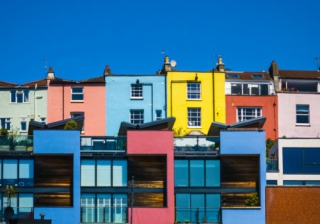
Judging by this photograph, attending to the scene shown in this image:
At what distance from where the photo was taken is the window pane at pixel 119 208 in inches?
2699

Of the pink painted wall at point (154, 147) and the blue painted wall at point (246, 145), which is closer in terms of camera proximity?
the pink painted wall at point (154, 147)

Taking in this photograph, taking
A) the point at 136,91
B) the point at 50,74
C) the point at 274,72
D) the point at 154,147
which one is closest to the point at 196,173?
the point at 154,147

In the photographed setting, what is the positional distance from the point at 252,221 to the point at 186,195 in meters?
4.26

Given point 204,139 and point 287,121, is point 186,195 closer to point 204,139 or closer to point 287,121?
point 204,139

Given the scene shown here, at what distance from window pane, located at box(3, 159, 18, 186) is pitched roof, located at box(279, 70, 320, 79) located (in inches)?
1213

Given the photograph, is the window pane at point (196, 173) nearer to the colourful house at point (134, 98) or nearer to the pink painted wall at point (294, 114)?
the colourful house at point (134, 98)

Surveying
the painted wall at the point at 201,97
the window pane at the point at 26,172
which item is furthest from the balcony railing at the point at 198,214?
the painted wall at the point at 201,97

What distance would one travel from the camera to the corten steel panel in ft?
225

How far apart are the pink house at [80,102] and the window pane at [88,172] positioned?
1676 cm

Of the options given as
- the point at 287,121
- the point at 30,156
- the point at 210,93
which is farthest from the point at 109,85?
the point at 30,156

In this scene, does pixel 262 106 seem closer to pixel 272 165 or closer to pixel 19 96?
pixel 272 165

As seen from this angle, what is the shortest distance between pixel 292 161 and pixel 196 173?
6.85 metres

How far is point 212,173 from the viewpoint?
70.0 metres

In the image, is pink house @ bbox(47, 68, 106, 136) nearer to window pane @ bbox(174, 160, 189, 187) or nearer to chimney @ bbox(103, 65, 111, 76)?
chimney @ bbox(103, 65, 111, 76)
